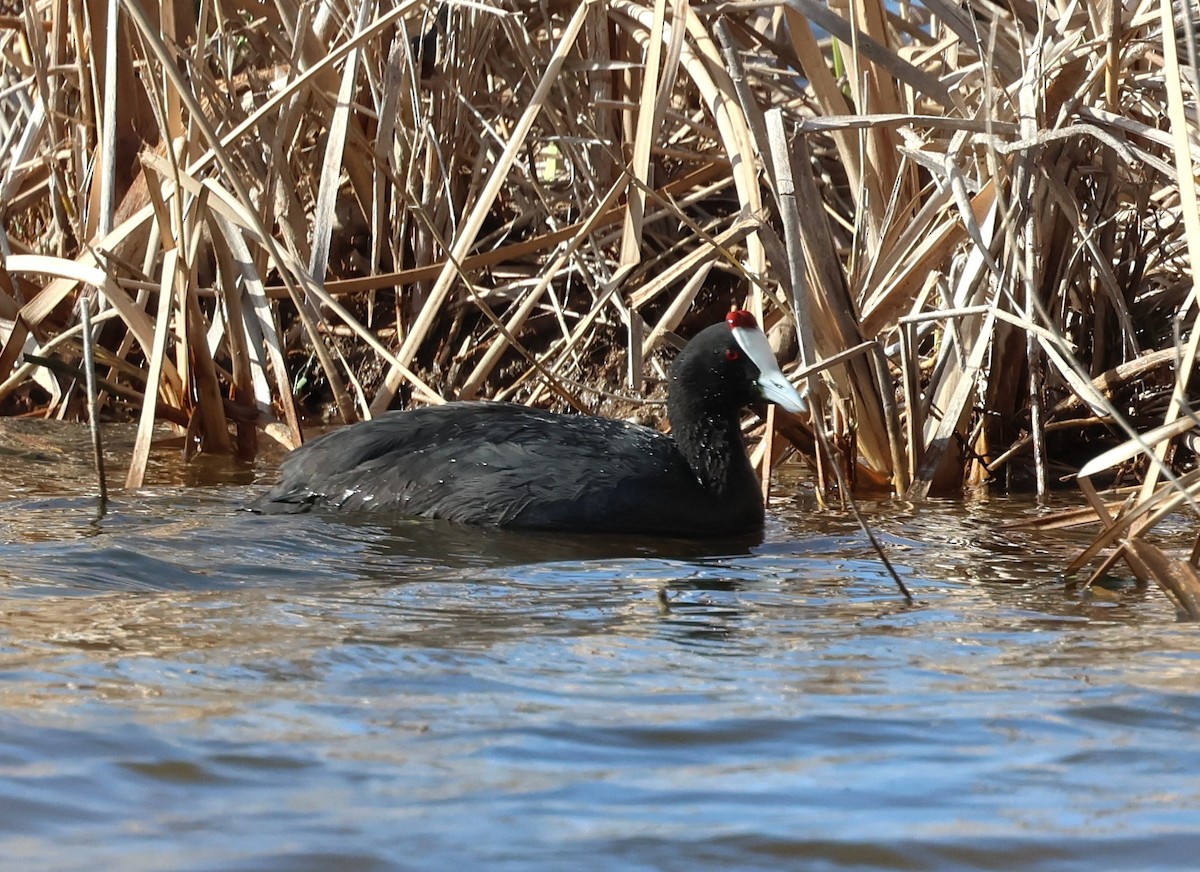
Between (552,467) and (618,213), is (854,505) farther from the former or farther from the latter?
(618,213)

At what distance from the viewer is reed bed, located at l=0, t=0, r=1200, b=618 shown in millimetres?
4270

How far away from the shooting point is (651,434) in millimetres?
4633

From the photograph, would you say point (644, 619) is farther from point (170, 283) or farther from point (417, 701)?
point (170, 283)

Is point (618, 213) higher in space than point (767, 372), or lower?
higher

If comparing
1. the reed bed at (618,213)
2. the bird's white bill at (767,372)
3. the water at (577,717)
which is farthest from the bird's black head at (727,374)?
the water at (577,717)

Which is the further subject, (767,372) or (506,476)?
(767,372)

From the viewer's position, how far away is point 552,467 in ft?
14.1

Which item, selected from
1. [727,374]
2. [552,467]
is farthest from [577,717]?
[727,374]

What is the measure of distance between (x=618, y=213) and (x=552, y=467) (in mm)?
1123

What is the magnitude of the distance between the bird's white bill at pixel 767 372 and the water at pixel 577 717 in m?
0.78

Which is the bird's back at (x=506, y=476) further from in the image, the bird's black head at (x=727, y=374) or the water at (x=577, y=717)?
the water at (x=577, y=717)

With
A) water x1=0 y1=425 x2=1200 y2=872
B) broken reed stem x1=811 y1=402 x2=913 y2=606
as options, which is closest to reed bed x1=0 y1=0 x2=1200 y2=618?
broken reed stem x1=811 y1=402 x2=913 y2=606

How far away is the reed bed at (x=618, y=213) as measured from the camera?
4270 millimetres

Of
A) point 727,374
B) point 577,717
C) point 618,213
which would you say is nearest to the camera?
point 577,717
